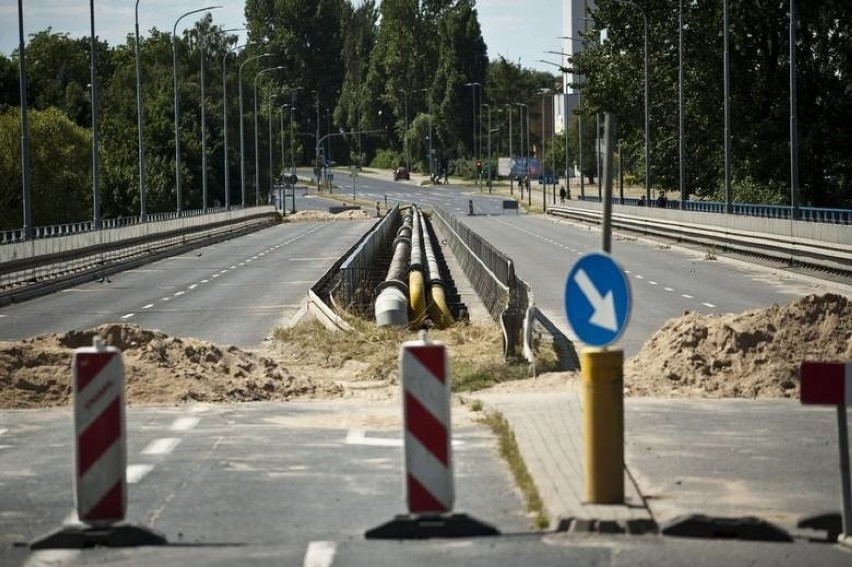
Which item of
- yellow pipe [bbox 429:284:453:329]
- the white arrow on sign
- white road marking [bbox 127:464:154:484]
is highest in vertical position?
the white arrow on sign

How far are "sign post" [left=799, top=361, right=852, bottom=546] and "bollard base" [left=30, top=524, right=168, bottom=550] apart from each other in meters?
3.84

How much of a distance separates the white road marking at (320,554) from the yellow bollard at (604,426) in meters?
1.70

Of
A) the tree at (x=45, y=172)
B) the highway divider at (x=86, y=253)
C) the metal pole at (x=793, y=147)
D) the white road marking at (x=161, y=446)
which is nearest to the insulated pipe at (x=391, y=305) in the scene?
the highway divider at (x=86, y=253)

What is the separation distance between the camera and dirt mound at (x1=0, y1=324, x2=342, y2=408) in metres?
19.0

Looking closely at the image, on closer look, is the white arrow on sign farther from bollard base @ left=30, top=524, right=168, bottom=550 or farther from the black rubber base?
bollard base @ left=30, top=524, right=168, bottom=550

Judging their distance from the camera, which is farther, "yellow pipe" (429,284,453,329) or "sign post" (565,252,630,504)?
"yellow pipe" (429,284,453,329)

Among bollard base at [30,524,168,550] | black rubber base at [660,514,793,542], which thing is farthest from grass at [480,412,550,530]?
bollard base at [30,524,168,550]

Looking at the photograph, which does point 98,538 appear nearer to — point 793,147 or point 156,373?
point 156,373

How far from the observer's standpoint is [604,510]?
1073 centimetres

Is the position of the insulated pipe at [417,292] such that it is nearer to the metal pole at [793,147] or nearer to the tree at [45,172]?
the metal pole at [793,147]

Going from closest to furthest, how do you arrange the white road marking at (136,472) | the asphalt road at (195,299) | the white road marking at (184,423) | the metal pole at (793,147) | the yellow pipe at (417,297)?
the white road marking at (136,472) < the white road marking at (184,423) < the asphalt road at (195,299) < the yellow pipe at (417,297) < the metal pole at (793,147)

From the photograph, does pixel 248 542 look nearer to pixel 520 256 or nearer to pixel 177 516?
pixel 177 516

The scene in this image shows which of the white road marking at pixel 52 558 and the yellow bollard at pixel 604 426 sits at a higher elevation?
the yellow bollard at pixel 604 426

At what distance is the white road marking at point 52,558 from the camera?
9930 millimetres
